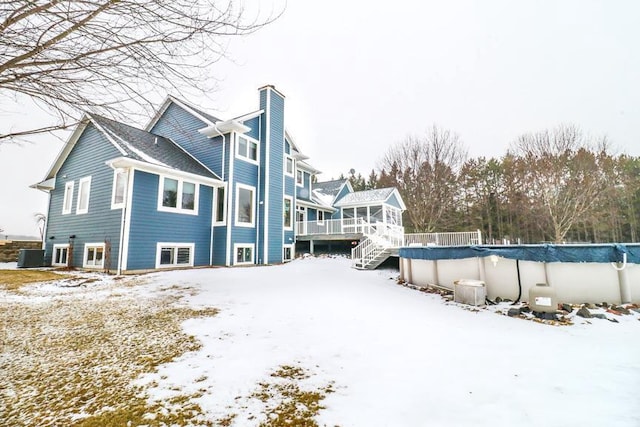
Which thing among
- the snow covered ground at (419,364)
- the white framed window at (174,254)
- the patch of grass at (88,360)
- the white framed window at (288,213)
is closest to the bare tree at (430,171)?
the white framed window at (288,213)

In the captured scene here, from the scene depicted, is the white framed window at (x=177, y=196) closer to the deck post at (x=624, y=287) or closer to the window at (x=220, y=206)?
the window at (x=220, y=206)

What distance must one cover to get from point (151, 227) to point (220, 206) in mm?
3066

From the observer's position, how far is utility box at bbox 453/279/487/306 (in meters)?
5.68

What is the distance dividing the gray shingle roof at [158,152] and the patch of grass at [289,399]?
9.72 m

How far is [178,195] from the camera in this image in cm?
1102

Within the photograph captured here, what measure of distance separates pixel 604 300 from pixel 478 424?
19.1ft

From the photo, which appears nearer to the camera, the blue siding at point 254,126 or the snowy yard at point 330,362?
the snowy yard at point 330,362

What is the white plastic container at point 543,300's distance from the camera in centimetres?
464

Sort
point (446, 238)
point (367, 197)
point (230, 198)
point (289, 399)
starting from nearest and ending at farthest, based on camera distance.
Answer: point (289, 399), point (230, 198), point (446, 238), point (367, 197)

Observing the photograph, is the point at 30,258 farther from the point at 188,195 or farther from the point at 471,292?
the point at 471,292

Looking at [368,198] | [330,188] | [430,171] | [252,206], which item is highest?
[430,171]

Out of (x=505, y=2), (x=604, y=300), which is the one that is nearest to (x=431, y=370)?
(x=604, y=300)

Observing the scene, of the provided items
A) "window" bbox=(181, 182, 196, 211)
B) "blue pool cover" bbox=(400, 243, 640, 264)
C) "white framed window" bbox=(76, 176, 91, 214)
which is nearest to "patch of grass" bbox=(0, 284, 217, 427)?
"blue pool cover" bbox=(400, 243, 640, 264)

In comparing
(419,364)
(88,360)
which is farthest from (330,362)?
(88,360)
